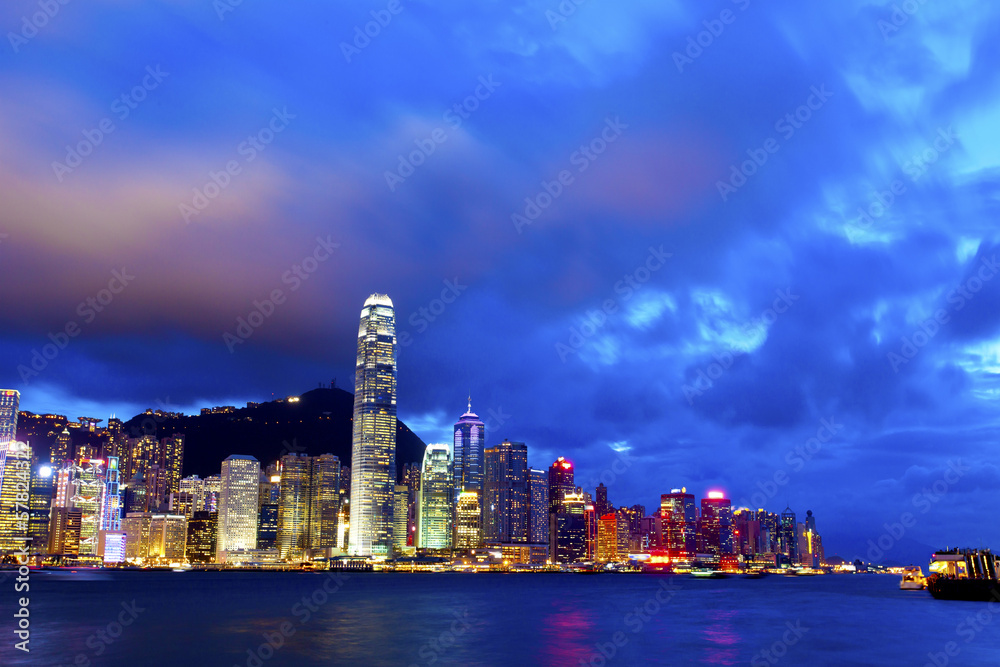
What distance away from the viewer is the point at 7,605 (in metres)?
131

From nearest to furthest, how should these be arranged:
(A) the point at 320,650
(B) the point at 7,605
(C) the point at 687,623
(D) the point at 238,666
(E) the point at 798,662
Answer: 1. (D) the point at 238,666
2. (E) the point at 798,662
3. (A) the point at 320,650
4. (C) the point at 687,623
5. (B) the point at 7,605

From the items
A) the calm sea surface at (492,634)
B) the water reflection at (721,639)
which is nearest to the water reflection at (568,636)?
the calm sea surface at (492,634)

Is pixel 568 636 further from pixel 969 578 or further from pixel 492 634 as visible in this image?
pixel 969 578

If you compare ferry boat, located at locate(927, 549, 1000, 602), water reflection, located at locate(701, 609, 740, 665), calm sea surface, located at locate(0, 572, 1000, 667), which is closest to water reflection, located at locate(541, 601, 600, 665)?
calm sea surface, located at locate(0, 572, 1000, 667)

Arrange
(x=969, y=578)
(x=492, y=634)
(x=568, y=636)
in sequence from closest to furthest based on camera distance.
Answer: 1. (x=568, y=636)
2. (x=492, y=634)
3. (x=969, y=578)

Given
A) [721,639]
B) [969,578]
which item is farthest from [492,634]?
[969,578]

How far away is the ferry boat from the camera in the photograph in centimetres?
13962

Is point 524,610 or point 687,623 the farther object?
point 524,610

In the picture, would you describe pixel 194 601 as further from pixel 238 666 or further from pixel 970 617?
pixel 970 617

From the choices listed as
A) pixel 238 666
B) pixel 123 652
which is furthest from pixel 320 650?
pixel 123 652

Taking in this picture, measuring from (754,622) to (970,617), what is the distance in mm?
28557

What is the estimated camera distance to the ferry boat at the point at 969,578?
13962 cm

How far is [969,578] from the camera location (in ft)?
468

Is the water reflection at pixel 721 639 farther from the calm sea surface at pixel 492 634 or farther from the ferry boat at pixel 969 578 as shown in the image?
the ferry boat at pixel 969 578
